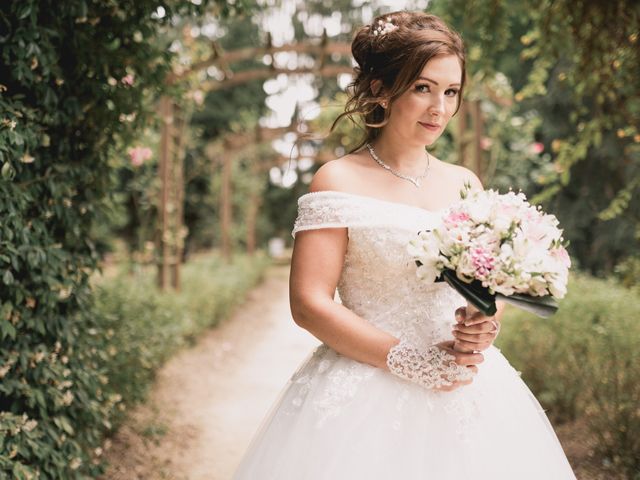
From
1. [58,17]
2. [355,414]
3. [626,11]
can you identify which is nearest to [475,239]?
[355,414]

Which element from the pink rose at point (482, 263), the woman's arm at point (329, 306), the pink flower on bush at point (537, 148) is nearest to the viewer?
the pink rose at point (482, 263)

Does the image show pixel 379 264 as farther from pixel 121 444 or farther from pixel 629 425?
pixel 121 444

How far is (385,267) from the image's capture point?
2.03 m

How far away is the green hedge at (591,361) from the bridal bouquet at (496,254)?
2.32 m

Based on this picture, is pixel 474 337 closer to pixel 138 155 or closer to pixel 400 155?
pixel 400 155

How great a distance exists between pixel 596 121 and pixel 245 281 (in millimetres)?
10494

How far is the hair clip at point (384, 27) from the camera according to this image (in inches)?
81.6

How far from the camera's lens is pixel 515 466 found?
191 centimetres

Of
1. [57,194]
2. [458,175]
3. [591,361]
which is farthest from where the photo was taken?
[591,361]

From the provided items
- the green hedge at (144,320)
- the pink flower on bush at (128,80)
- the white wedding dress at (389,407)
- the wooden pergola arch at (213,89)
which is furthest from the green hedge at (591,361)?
the pink flower on bush at (128,80)

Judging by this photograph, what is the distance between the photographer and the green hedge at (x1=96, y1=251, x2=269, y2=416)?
14.9ft

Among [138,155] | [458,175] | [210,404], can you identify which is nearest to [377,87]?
[458,175]

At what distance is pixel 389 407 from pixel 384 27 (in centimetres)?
121

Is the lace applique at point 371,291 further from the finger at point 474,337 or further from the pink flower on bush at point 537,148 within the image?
the pink flower on bush at point 537,148
